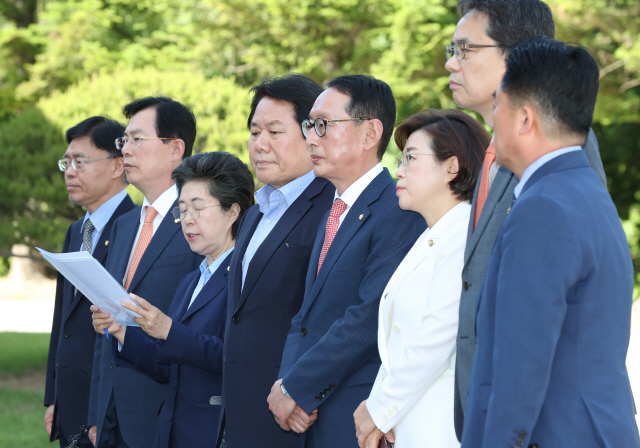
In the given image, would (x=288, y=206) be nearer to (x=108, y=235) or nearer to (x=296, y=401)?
(x=296, y=401)

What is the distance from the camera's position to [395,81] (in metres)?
14.2

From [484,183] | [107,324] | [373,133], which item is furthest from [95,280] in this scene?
[484,183]

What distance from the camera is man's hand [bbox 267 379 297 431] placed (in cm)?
285

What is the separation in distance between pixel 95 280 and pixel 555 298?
2.27 meters

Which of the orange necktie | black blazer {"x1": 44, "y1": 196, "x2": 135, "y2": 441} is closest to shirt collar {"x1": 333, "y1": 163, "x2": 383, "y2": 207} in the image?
the orange necktie

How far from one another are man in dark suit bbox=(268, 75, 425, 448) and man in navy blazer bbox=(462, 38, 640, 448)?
0.92 meters

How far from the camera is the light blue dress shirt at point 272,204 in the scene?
11.4 ft

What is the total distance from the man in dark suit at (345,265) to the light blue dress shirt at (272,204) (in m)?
0.38

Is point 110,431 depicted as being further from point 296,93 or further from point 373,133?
point 373,133

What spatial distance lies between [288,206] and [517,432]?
1.99 m

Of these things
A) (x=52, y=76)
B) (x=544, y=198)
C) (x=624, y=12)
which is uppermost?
(x=624, y=12)

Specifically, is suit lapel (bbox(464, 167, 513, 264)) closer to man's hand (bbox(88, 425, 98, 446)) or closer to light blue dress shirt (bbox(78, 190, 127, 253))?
man's hand (bbox(88, 425, 98, 446))

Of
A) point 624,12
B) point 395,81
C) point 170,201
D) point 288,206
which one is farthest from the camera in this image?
point 395,81

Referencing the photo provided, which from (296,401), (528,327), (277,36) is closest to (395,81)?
(277,36)
